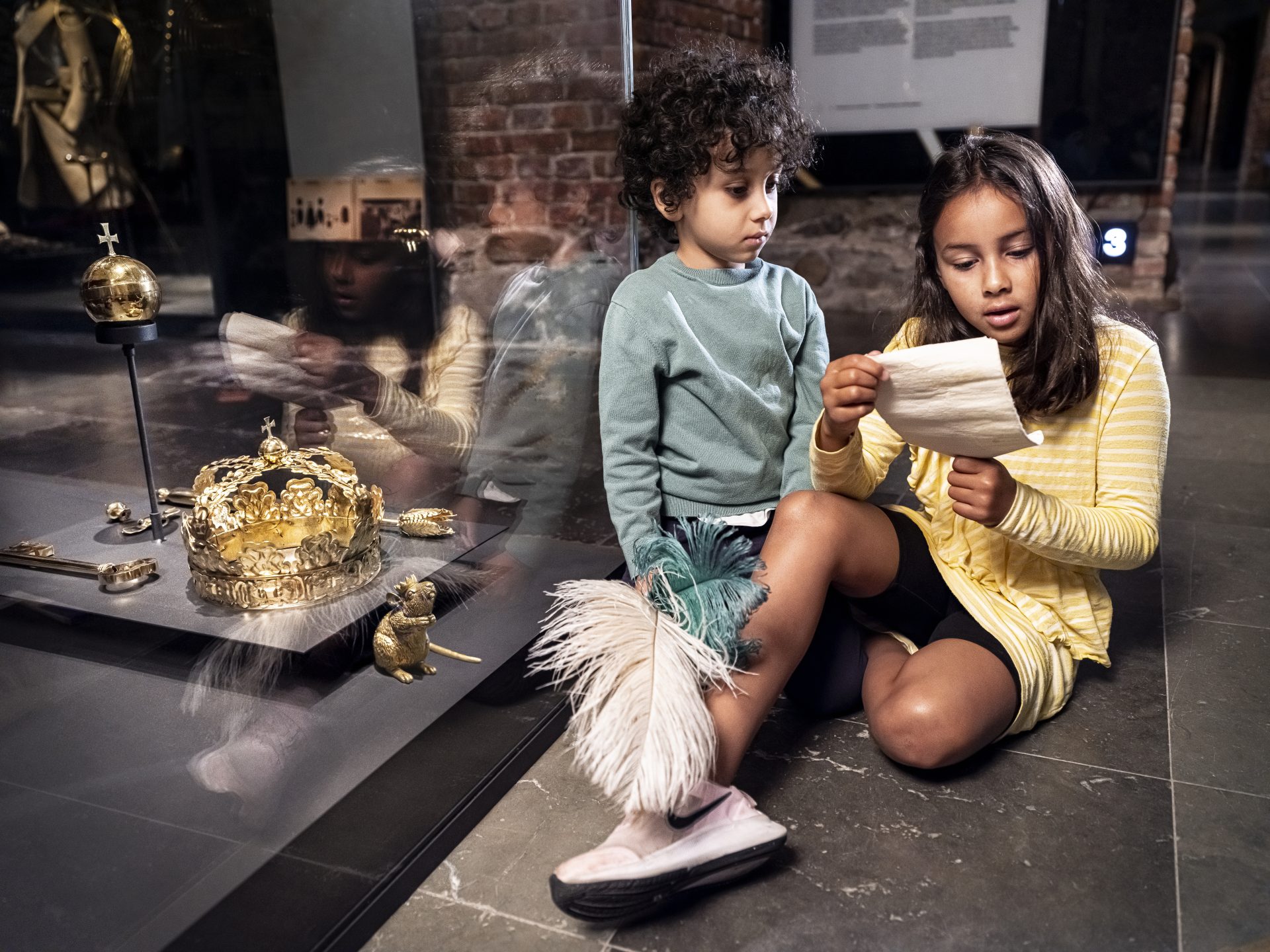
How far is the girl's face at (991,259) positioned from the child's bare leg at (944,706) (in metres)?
0.48

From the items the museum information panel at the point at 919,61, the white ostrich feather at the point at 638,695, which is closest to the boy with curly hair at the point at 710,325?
the white ostrich feather at the point at 638,695

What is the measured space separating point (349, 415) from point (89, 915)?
118 centimetres

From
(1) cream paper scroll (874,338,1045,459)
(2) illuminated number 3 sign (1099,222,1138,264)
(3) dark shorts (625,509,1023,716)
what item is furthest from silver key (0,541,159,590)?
(2) illuminated number 3 sign (1099,222,1138,264)

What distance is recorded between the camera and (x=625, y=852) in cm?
129

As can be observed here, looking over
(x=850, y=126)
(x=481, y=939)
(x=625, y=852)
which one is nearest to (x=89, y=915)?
(x=481, y=939)

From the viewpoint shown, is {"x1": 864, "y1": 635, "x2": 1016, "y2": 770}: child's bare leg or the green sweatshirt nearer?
{"x1": 864, "y1": 635, "x2": 1016, "y2": 770}: child's bare leg

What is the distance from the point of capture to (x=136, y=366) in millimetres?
1790

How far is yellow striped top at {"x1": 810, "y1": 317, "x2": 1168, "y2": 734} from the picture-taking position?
4.96ft

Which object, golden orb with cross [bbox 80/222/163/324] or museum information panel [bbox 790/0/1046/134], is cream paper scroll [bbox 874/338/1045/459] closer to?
golden orb with cross [bbox 80/222/163/324]

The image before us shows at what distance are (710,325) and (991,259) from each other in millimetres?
447

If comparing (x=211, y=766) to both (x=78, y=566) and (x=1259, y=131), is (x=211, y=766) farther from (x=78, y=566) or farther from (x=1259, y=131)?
(x=1259, y=131)

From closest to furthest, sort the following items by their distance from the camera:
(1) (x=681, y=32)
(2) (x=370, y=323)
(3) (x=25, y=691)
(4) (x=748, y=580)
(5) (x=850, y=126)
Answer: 1. (3) (x=25, y=691)
2. (4) (x=748, y=580)
3. (2) (x=370, y=323)
4. (1) (x=681, y=32)
5. (5) (x=850, y=126)

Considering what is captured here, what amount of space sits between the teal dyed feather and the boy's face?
515 millimetres

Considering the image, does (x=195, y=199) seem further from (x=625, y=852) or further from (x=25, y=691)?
(x=625, y=852)
